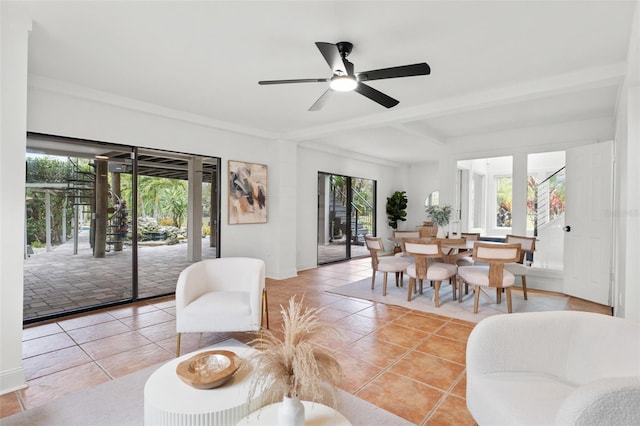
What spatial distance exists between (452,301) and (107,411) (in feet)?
13.1

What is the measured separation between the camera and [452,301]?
446 centimetres

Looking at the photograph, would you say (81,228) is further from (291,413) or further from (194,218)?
(291,413)

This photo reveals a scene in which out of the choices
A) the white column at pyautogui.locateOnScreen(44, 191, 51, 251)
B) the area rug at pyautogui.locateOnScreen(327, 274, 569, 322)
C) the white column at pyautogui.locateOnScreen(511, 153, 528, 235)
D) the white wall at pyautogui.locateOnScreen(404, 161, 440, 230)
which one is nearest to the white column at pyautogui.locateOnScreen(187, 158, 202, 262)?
the white column at pyautogui.locateOnScreen(44, 191, 51, 251)

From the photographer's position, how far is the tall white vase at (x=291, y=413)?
4.24 feet

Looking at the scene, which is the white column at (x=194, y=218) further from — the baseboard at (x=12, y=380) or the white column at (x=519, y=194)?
the white column at (x=519, y=194)

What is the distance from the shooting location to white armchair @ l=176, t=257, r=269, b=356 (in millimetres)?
2746

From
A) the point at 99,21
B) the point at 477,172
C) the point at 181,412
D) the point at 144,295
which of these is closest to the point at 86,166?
the point at 144,295

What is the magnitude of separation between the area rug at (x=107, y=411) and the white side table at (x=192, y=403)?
47cm

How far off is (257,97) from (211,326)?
2747mm

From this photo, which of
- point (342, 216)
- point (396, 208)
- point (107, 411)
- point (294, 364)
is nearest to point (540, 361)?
point (294, 364)

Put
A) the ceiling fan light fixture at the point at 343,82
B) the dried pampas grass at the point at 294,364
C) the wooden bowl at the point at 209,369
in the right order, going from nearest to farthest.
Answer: the dried pampas grass at the point at 294,364, the wooden bowl at the point at 209,369, the ceiling fan light fixture at the point at 343,82

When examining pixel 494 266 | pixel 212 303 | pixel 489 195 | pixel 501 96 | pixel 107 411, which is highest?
pixel 501 96

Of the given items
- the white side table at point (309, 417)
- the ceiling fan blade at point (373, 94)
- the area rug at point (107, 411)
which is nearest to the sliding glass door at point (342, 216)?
the ceiling fan blade at point (373, 94)

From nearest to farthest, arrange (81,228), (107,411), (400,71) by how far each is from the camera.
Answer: (107,411) < (400,71) < (81,228)
